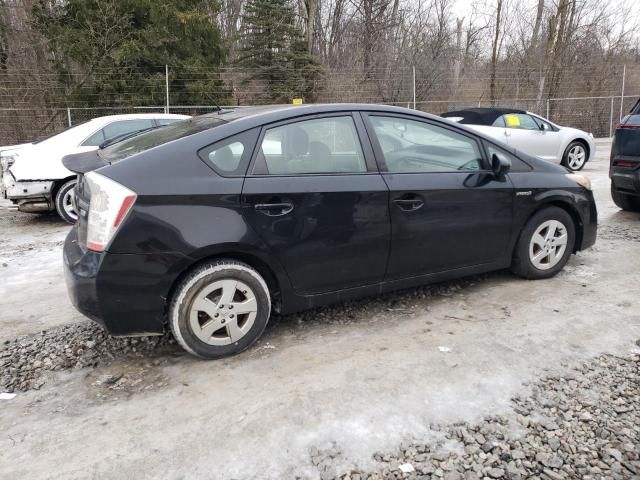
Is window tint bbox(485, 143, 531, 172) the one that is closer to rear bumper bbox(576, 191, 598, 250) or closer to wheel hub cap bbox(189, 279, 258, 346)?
rear bumper bbox(576, 191, 598, 250)

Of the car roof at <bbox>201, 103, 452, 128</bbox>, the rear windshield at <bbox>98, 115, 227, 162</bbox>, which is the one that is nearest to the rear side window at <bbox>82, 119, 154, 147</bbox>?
the rear windshield at <bbox>98, 115, 227, 162</bbox>

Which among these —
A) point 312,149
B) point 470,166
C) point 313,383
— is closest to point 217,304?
point 313,383

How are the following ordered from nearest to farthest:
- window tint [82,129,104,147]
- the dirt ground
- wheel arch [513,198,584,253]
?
1. the dirt ground
2. wheel arch [513,198,584,253]
3. window tint [82,129,104,147]

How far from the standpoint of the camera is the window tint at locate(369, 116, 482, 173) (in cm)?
363

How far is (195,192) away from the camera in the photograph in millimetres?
2969

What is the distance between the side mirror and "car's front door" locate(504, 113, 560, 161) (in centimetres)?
729

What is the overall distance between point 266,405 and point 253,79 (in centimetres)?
1633

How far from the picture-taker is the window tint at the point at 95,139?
283 inches

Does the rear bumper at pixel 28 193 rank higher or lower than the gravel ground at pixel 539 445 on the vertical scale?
higher

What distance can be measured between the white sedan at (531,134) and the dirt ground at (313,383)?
22.4 feet

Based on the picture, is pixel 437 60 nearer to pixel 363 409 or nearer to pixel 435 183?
pixel 435 183

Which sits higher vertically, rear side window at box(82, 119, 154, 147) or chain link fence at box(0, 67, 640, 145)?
chain link fence at box(0, 67, 640, 145)

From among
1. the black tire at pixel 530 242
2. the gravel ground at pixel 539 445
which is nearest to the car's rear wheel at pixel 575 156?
the black tire at pixel 530 242

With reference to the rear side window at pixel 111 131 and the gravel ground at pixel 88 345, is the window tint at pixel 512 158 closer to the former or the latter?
the gravel ground at pixel 88 345
